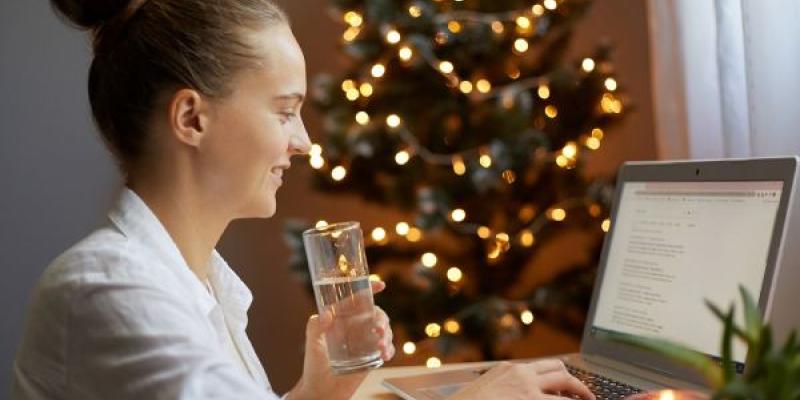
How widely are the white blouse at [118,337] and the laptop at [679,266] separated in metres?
0.44

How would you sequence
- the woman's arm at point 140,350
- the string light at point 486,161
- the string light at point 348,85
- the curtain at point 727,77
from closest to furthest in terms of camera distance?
the woman's arm at point 140,350, the curtain at point 727,77, the string light at point 486,161, the string light at point 348,85

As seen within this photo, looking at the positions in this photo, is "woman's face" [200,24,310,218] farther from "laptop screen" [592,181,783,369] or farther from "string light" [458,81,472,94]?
"string light" [458,81,472,94]

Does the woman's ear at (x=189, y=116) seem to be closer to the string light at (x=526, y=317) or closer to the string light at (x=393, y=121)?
the string light at (x=393, y=121)

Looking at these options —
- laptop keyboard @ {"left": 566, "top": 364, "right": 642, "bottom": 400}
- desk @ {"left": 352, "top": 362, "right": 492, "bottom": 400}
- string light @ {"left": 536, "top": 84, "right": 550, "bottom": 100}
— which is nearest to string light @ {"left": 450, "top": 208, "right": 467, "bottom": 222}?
string light @ {"left": 536, "top": 84, "right": 550, "bottom": 100}

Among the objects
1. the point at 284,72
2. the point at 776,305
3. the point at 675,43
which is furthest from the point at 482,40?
the point at 284,72

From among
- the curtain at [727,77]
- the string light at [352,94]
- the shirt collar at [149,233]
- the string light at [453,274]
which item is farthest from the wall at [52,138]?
the shirt collar at [149,233]

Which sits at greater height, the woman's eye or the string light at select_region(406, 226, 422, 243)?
the woman's eye

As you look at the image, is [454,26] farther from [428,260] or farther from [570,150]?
[428,260]

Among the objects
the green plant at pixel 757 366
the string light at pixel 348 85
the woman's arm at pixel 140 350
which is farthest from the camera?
the string light at pixel 348 85

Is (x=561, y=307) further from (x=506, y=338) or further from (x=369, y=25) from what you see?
(x=369, y=25)

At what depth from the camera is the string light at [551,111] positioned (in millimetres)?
2520

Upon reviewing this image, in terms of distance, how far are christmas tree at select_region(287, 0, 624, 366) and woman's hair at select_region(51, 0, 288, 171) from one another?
121 centimetres

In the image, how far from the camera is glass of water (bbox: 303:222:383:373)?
1.32 metres

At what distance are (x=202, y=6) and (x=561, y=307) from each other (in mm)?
1479
